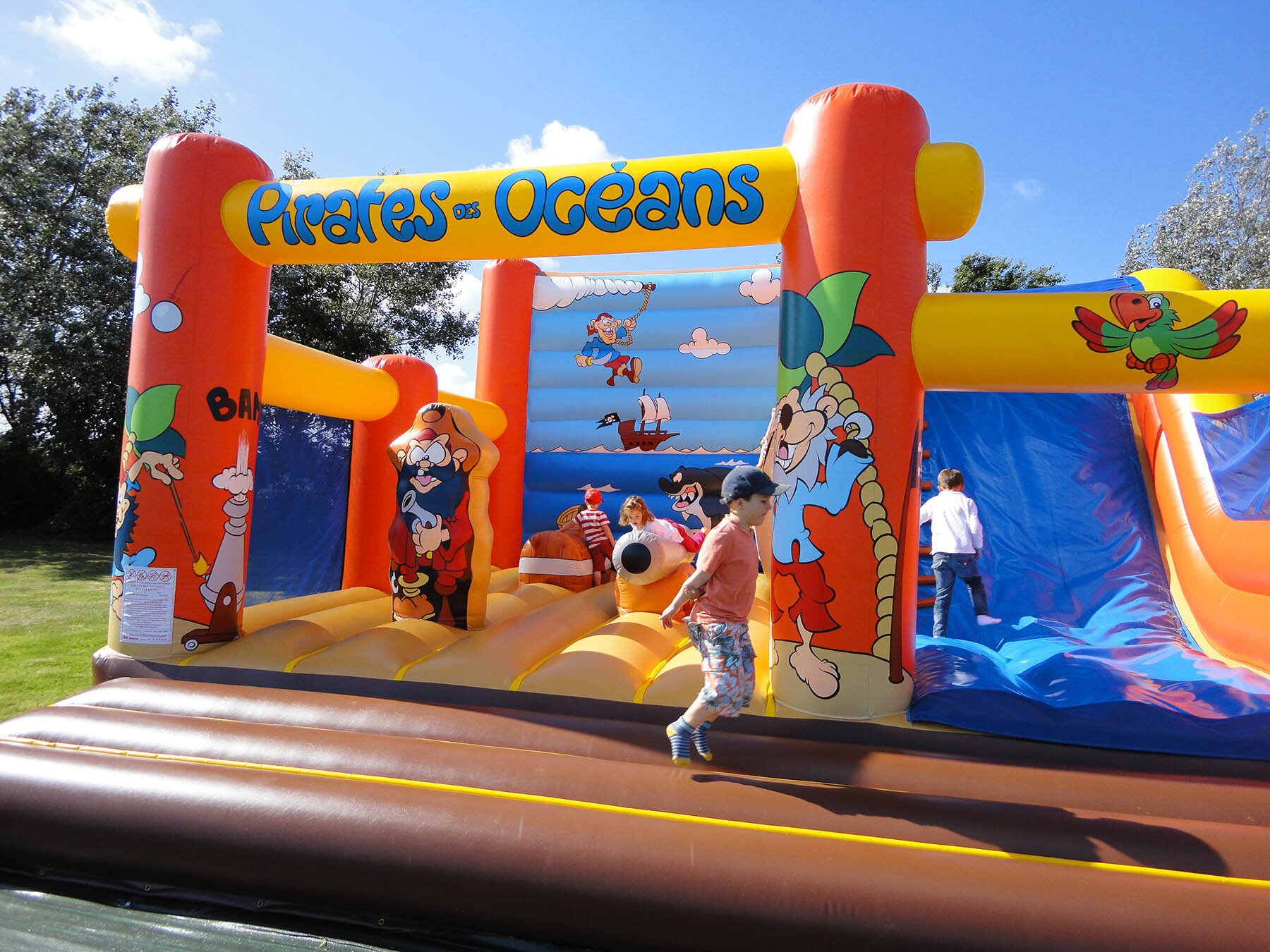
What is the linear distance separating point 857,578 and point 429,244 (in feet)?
7.13

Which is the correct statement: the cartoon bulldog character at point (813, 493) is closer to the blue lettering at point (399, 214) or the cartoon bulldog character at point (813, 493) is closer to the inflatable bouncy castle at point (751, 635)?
the inflatable bouncy castle at point (751, 635)

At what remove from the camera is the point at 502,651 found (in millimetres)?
3123

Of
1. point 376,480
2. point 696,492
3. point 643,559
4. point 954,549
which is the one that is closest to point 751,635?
point 643,559

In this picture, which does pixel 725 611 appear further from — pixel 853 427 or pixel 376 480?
pixel 376 480

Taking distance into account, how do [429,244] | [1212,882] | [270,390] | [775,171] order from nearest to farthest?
[1212,882], [775,171], [429,244], [270,390]

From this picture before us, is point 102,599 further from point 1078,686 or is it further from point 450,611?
point 1078,686

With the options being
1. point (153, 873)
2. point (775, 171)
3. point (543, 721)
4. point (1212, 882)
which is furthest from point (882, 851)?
point (775, 171)

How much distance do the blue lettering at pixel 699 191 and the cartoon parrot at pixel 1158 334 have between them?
129 cm

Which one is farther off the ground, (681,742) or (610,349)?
(610,349)

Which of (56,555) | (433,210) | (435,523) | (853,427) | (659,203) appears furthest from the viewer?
(56,555)

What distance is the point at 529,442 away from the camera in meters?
5.99

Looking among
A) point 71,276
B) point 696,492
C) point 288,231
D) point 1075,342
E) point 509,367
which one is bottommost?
point 696,492

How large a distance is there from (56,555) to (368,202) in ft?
28.4

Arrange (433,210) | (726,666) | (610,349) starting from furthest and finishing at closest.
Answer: (610,349), (433,210), (726,666)
